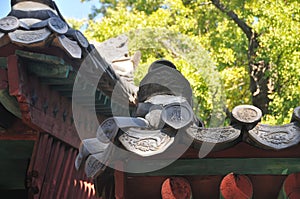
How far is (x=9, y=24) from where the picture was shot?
326 centimetres

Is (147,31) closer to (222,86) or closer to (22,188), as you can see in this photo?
(222,86)

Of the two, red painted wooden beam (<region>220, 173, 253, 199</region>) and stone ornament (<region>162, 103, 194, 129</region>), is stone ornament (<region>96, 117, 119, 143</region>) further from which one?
red painted wooden beam (<region>220, 173, 253, 199</region>)

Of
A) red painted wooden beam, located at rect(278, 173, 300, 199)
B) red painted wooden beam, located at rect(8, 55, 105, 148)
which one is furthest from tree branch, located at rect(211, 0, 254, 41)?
red painted wooden beam, located at rect(278, 173, 300, 199)

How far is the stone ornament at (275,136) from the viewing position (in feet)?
7.49

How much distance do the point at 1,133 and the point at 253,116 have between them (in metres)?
2.32

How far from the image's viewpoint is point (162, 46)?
44.4 feet

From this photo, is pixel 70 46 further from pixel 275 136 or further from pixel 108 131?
pixel 275 136

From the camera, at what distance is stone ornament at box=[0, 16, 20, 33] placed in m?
3.22

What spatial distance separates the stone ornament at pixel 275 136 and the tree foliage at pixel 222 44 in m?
7.67

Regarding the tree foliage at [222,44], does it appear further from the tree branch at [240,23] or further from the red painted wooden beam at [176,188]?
the red painted wooden beam at [176,188]

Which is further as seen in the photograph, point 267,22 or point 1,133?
point 267,22

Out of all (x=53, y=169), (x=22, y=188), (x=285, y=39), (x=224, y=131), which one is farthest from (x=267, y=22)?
(x=224, y=131)

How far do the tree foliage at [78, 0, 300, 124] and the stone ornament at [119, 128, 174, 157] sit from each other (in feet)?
25.2

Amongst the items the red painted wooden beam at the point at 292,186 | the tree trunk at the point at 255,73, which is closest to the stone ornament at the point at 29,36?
the red painted wooden beam at the point at 292,186
